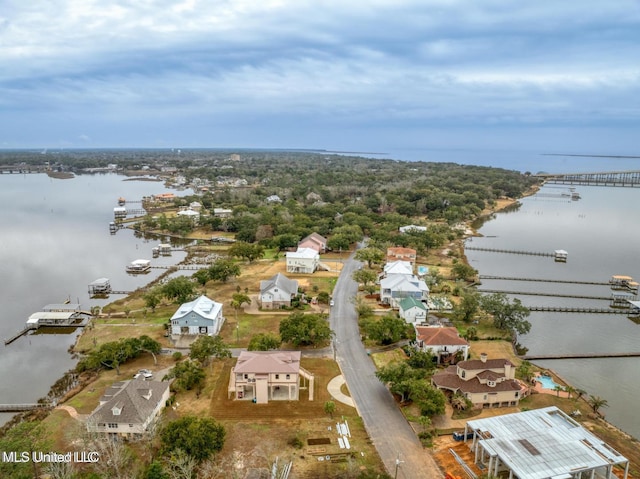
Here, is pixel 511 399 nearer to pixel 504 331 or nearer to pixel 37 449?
pixel 504 331

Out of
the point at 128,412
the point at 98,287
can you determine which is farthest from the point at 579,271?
the point at 98,287

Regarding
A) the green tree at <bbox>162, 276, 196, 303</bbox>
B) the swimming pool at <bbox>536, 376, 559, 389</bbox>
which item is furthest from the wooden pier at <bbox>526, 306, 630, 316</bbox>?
the green tree at <bbox>162, 276, 196, 303</bbox>

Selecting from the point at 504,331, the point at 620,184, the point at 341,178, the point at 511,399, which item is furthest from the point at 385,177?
the point at 511,399

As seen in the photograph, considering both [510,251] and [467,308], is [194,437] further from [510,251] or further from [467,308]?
[510,251]

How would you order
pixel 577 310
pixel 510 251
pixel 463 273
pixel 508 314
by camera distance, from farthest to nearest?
pixel 510 251 → pixel 463 273 → pixel 577 310 → pixel 508 314

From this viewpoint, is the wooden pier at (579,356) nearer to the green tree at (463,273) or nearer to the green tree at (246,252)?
the green tree at (463,273)

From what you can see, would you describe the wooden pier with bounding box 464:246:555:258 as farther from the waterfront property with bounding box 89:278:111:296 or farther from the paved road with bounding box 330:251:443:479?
the waterfront property with bounding box 89:278:111:296
